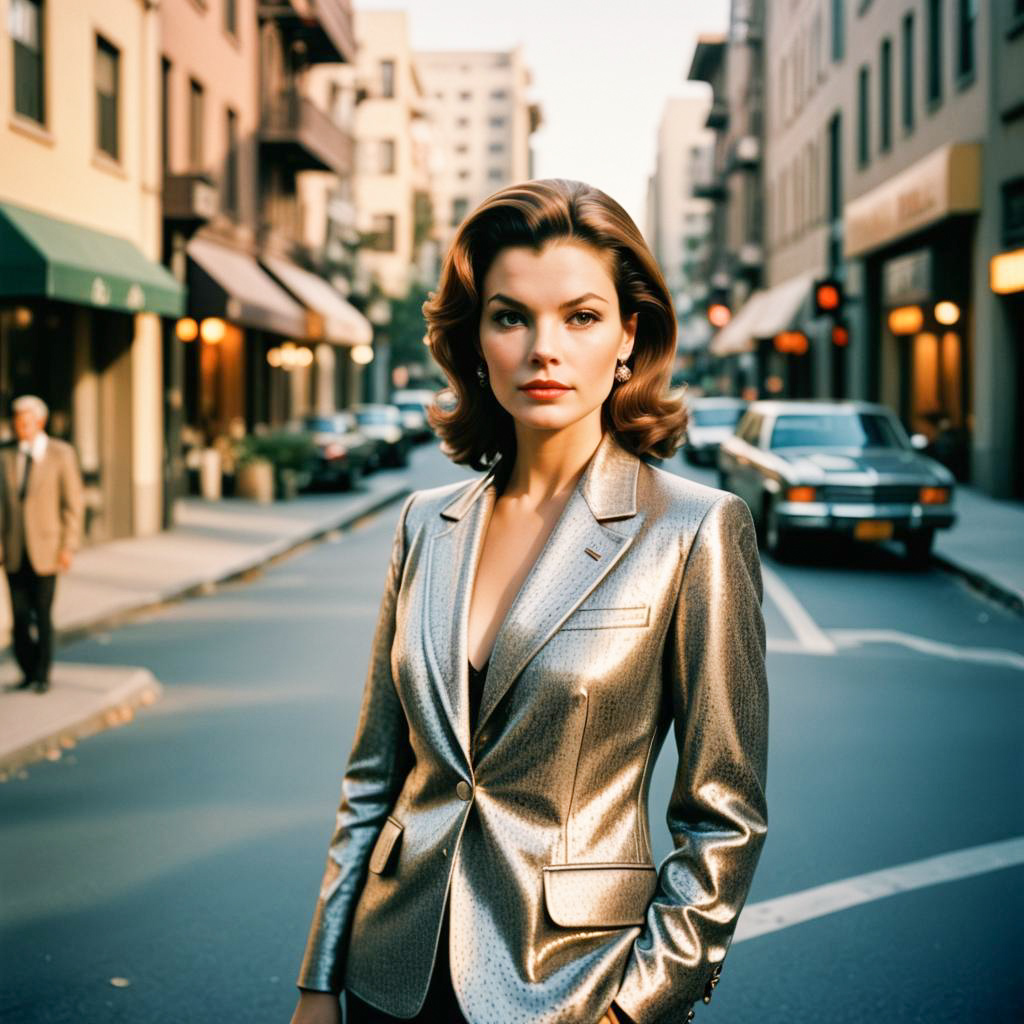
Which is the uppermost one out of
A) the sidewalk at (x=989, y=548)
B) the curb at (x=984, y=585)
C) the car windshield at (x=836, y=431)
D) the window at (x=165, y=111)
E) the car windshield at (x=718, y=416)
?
the window at (x=165, y=111)

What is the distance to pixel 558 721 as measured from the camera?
6.52 ft

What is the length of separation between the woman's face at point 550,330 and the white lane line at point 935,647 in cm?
824

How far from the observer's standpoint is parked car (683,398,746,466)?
3186 centimetres

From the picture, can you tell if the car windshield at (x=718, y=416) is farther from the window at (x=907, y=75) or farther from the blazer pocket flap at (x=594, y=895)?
the blazer pocket flap at (x=594, y=895)

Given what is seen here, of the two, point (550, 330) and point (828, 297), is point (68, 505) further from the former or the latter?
point (828, 297)

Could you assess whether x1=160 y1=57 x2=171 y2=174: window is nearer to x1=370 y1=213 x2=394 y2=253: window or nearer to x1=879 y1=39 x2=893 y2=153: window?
x1=879 y1=39 x2=893 y2=153: window

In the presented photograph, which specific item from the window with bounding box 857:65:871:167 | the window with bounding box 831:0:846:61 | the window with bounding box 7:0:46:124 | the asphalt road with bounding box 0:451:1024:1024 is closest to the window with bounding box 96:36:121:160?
the window with bounding box 7:0:46:124

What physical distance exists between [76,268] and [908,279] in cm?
1842

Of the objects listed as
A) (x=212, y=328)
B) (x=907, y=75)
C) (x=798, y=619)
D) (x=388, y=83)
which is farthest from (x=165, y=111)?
(x=388, y=83)

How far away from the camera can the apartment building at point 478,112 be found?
150 meters

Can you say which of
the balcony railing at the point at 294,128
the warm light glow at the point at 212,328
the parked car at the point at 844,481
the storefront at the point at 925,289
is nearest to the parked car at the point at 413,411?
the balcony railing at the point at 294,128

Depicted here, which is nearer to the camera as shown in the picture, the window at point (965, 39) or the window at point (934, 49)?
the window at point (965, 39)

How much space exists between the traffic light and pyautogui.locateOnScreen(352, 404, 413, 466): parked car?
1646 centimetres

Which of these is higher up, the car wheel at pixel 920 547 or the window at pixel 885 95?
the window at pixel 885 95
